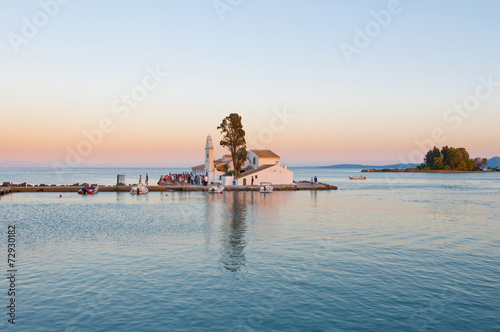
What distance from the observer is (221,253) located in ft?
81.3

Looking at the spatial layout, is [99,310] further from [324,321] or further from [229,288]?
[324,321]

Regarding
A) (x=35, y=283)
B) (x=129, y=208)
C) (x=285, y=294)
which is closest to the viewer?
(x=285, y=294)

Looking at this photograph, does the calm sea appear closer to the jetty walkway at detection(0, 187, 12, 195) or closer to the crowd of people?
the jetty walkway at detection(0, 187, 12, 195)

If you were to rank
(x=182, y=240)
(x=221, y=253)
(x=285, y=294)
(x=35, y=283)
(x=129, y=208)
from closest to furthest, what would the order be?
(x=285, y=294) → (x=35, y=283) → (x=221, y=253) → (x=182, y=240) → (x=129, y=208)

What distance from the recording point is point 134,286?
18.0 metres

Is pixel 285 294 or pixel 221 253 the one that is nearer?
pixel 285 294

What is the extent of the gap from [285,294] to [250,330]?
382 cm

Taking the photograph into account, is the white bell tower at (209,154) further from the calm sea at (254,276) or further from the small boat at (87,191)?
the calm sea at (254,276)

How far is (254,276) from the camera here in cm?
1969

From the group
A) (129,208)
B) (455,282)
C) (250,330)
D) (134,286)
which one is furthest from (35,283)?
(129,208)

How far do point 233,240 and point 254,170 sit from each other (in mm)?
58856

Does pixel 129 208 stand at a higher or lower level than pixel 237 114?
lower

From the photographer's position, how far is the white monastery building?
8594 centimetres

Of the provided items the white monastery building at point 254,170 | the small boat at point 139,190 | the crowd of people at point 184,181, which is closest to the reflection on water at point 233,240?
the small boat at point 139,190
